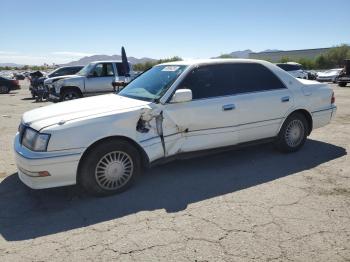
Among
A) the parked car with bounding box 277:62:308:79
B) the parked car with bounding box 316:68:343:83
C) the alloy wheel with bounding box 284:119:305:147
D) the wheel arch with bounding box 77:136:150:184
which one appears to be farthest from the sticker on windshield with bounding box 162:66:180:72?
the parked car with bounding box 316:68:343:83

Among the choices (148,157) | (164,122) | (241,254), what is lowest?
(241,254)

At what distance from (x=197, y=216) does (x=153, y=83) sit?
2255 mm

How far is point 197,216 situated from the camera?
4027mm

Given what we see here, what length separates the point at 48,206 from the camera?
14.5ft

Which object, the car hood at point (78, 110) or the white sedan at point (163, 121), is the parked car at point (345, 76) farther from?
the car hood at point (78, 110)

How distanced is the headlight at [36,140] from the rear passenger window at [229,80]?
77.2 inches

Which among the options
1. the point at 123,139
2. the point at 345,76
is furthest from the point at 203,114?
the point at 345,76

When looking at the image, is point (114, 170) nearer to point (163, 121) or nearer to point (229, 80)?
point (163, 121)

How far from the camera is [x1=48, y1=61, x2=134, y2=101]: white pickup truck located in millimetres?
14430

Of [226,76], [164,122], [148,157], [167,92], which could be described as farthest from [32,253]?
[226,76]

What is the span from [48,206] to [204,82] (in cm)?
270

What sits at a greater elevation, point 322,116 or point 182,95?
point 182,95

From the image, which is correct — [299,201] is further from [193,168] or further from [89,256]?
[89,256]

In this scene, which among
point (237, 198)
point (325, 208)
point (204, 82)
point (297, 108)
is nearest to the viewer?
point (325, 208)
